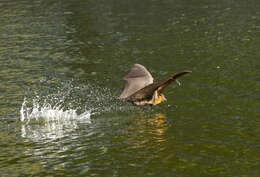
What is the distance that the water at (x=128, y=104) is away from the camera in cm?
866

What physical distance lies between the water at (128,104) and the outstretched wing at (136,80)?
1.99 feet

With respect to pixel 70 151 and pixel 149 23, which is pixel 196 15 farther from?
pixel 70 151

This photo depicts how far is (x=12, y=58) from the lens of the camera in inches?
706

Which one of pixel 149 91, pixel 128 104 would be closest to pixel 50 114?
pixel 128 104

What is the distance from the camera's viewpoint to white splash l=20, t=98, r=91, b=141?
410 inches

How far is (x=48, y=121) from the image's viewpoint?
37.6 ft

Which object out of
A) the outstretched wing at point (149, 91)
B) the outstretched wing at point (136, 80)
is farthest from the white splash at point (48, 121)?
the outstretched wing at point (149, 91)

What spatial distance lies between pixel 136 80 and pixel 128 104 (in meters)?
1.05

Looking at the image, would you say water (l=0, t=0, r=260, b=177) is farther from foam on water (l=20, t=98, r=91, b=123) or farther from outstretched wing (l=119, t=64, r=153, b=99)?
outstretched wing (l=119, t=64, r=153, b=99)

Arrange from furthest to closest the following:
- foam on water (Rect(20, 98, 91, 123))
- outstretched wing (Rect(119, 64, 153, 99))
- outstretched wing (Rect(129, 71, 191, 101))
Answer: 1. foam on water (Rect(20, 98, 91, 123))
2. outstretched wing (Rect(119, 64, 153, 99))
3. outstretched wing (Rect(129, 71, 191, 101))

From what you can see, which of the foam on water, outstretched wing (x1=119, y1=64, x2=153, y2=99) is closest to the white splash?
the foam on water

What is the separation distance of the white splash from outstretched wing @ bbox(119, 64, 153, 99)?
43.0 inches

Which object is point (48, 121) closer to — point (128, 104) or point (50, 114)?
point (50, 114)

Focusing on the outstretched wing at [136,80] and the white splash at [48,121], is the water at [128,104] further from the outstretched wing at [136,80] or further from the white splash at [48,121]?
the outstretched wing at [136,80]
